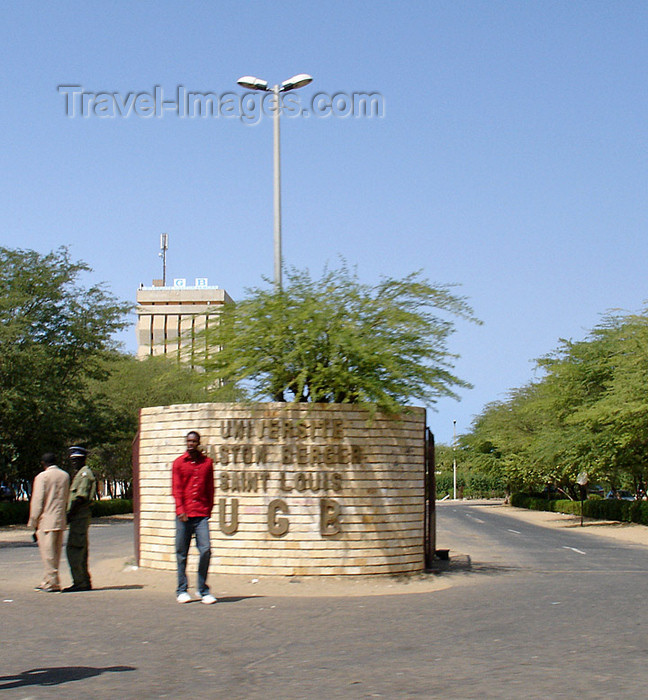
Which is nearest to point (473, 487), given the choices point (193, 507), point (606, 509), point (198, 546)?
point (606, 509)

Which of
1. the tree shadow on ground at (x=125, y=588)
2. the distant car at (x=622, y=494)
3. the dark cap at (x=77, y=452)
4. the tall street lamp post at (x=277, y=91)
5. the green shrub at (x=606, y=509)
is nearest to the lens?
the tree shadow on ground at (x=125, y=588)

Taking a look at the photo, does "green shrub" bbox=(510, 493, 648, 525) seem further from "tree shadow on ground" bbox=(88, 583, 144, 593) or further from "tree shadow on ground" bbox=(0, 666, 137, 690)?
"tree shadow on ground" bbox=(0, 666, 137, 690)

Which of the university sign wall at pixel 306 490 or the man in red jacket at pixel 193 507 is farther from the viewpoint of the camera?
the university sign wall at pixel 306 490

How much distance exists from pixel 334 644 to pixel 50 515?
17.0 ft

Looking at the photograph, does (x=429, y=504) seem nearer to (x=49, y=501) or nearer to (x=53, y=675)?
(x=49, y=501)

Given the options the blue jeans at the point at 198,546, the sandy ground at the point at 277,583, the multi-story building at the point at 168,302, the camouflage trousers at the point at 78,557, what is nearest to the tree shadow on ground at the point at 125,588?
the sandy ground at the point at 277,583

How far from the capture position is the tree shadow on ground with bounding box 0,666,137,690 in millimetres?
6625

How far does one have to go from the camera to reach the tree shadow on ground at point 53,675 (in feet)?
21.7

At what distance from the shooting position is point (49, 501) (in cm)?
1214

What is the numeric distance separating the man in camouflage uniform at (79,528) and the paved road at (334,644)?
494 millimetres

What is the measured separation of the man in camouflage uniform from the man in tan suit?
0.16 meters

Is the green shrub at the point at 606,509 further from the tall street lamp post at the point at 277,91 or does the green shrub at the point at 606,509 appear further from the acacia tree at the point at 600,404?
the tall street lamp post at the point at 277,91

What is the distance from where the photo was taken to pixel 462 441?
3189 inches

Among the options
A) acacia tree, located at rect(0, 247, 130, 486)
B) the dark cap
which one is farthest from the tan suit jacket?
acacia tree, located at rect(0, 247, 130, 486)
